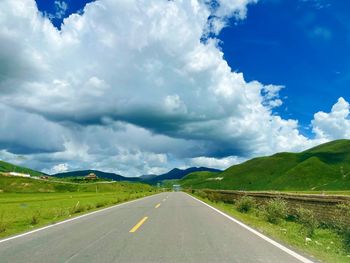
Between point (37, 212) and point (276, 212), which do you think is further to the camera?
point (37, 212)

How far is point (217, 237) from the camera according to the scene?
429 inches

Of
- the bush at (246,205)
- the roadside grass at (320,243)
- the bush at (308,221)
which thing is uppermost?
the bush at (246,205)

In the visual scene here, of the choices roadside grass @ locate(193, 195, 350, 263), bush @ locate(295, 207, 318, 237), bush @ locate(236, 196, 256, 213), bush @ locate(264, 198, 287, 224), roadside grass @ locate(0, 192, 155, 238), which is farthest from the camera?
bush @ locate(236, 196, 256, 213)

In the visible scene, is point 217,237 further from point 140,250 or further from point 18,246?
point 18,246

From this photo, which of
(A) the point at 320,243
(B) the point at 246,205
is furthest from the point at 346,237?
(B) the point at 246,205

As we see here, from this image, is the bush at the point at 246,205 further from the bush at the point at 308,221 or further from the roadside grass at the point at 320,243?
the bush at the point at 308,221

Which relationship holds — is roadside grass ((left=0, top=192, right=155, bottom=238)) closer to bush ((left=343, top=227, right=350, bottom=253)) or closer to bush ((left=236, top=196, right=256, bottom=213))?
bush ((left=343, top=227, right=350, bottom=253))

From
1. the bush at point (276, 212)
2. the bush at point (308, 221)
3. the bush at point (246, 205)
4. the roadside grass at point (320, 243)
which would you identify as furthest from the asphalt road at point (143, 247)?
the bush at point (246, 205)

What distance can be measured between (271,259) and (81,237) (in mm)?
5955

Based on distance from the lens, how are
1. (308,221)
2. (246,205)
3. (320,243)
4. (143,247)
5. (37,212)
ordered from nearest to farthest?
(143,247), (320,243), (308,221), (37,212), (246,205)

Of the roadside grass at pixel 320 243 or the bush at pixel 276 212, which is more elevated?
the bush at pixel 276 212

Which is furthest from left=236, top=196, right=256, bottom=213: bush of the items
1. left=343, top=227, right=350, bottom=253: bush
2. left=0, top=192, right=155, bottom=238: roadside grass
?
left=343, top=227, right=350, bottom=253: bush

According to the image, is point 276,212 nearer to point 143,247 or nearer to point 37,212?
point 143,247

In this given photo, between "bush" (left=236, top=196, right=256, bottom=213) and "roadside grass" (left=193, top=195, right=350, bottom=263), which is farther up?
"bush" (left=236, top=196, right=256, bottom=213)
